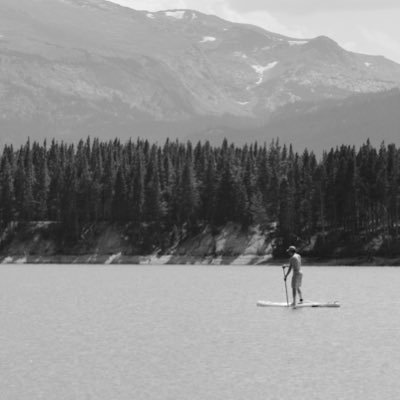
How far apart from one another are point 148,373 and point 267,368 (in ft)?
13.7

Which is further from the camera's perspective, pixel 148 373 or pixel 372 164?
pixel 372 164

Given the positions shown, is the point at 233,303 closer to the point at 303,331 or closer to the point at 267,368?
the point at 303,331

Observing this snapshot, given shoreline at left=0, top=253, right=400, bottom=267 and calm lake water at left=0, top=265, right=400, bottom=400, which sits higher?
shoreline at left=0, top=253, right=400, bottom=267

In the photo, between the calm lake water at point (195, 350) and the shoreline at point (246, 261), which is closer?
the calm lake water at point (195, 350)

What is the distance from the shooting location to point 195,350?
1660 inches

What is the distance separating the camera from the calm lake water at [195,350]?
33.4 metres

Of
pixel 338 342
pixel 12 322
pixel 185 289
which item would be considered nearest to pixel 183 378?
pixel 338 342

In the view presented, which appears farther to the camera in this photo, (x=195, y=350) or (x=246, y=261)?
(x=246, y=261)

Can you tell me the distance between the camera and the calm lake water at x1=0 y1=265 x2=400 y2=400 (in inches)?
1315

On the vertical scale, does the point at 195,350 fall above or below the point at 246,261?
below

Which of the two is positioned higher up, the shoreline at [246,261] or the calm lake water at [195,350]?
the shoreline at [246,261]

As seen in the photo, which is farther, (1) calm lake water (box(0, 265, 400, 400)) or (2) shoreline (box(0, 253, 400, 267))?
(2) shoreline (box(0, 253, 400, 267))

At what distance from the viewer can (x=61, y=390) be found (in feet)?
108

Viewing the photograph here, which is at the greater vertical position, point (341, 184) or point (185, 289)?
point (341, 184)
